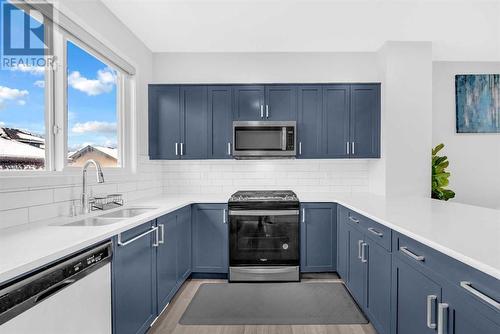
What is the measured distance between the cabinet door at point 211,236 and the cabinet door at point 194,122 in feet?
2.20

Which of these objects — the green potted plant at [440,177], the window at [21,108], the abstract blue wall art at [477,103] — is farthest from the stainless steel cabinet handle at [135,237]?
the abstract blue wall art at [477,103]

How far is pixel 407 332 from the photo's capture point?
1641 millimetres

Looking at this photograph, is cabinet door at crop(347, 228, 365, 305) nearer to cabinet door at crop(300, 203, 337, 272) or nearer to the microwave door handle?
cabinet door at crop(300, 203, 337, 272)

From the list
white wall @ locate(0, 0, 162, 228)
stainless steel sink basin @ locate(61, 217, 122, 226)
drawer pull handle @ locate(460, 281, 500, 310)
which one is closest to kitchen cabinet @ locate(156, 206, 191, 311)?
stainless steel sink basin @ locate(61, 217, 122, 226)

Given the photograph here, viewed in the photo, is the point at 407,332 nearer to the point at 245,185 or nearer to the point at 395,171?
the point at 395,171

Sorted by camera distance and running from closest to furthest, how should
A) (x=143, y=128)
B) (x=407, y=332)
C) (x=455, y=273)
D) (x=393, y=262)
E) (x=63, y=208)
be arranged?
(x=455, y=273) → (x=407, y=332) → (x=393, y=262) → (x=63, y=208) → (x=143, y=128)

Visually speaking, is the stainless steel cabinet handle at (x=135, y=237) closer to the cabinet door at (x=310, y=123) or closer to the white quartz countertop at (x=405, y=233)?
the white quartz countertop at (x=405, y=233)

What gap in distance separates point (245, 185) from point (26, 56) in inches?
99.8

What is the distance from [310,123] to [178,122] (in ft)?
5.09

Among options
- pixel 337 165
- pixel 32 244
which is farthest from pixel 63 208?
pixel 337 165

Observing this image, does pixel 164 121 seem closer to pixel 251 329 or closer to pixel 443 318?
pixel 251 329

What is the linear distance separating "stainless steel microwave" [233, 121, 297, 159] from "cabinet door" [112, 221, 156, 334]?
152cm

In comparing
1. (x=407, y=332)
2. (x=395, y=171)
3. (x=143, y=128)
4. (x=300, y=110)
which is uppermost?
(x=300, y=110)

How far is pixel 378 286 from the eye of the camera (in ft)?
6.74
